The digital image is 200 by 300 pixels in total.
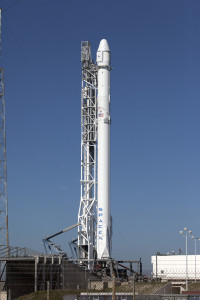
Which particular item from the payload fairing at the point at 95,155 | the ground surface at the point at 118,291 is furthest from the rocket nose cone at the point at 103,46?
the ground surface at the point at 118,291

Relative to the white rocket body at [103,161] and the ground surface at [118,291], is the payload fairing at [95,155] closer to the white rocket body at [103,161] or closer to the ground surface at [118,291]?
Result: the white rocket body at [103,161]

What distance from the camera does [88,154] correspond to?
60938 mm

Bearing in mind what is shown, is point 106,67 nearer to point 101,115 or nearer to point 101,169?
point 101,115

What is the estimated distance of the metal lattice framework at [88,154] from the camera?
196 feet

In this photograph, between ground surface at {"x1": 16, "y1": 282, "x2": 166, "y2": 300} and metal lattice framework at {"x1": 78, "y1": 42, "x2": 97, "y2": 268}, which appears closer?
ground surface at {"x1": 16, "y1": 282, "x2": 166, "y2": 300}

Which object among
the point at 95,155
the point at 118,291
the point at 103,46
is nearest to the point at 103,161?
the point at 95,155

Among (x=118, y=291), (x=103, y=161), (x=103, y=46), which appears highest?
(x=103, y=46)

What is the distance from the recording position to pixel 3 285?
139 feet

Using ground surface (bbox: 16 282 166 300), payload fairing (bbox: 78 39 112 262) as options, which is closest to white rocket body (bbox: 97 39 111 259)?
payload fairing (bbox: 78 39 112 262)

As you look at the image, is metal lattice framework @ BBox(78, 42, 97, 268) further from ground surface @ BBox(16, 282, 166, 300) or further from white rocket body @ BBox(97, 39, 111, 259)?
ground surface @ BBox(16, 282, 166, 300)

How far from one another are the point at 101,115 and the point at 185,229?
57.5 feet

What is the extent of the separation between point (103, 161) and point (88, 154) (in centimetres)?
311

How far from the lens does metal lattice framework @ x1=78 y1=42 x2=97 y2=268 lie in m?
59.6

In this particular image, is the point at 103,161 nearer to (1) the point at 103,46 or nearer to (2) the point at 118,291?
(1) the point at 103,46
